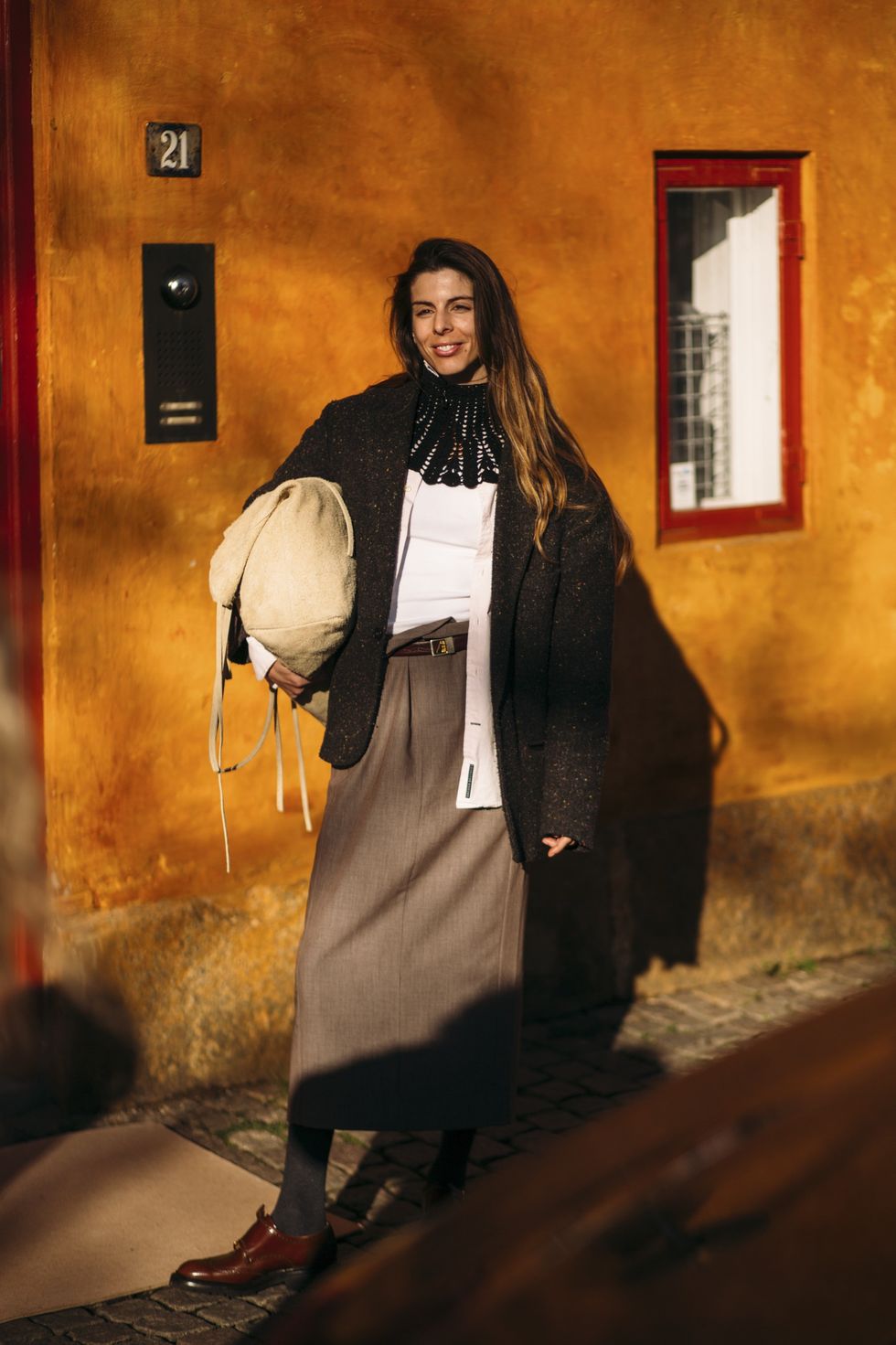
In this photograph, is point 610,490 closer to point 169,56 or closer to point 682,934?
point 682,934

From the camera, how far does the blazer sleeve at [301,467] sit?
4.46m

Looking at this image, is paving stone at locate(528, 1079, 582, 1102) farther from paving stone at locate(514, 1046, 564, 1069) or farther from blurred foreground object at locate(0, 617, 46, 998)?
blurred foreground object at locate(0, 617, 46, 998)

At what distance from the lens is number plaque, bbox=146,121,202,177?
206 inches

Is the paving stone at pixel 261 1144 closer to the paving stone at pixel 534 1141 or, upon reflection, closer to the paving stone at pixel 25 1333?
the paving stone at pixel 534 1141

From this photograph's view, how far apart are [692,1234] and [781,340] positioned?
5.09 metres

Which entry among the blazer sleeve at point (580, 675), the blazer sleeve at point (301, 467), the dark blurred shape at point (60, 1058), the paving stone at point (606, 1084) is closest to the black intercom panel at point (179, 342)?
the blazer sleeve at point (301, 467)

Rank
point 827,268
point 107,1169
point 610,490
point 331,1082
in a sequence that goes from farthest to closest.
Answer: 1. point 827,268
2. point 610,490
3. point 107,1169
4. point 331,1082

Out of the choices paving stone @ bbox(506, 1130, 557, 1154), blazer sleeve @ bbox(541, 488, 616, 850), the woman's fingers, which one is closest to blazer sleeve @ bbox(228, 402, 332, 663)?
blazer sleeve @ bbox(541, 488, 616, 850)

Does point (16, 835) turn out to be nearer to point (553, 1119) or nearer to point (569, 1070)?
point (553, 1119)

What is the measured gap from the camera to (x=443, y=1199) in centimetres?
456

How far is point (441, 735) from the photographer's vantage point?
14.3 feet

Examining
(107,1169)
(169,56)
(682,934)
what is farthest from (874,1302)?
(682,934)

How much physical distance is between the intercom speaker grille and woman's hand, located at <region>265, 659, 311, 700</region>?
4.13ft

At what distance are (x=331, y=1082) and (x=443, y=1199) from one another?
473 mm
